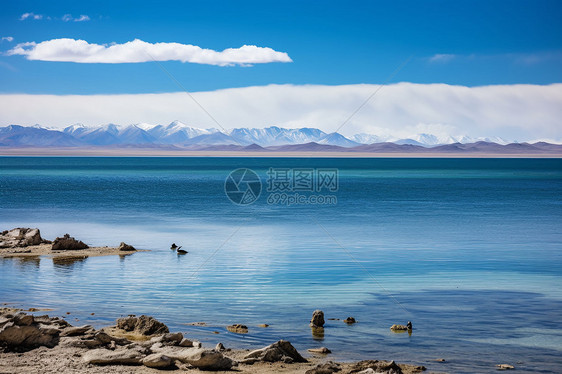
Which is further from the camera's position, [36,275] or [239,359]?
[36,275]

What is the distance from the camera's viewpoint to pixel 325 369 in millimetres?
9617

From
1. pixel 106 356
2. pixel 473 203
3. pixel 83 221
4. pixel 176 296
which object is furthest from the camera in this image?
pixel 473 203

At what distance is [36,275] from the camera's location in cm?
1762

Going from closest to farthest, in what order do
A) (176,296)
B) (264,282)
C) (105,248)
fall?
Result: (176,296)
(264,282)
(105,248)

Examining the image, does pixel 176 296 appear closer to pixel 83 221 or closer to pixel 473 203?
pixel 83 221

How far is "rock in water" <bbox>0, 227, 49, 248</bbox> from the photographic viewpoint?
73.6 feet

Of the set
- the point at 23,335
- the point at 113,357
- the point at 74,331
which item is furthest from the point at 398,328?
the point at 23,335

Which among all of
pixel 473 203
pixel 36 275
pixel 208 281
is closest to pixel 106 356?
pixel 208 281

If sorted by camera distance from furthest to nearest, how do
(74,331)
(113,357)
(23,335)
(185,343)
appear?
(74,331) < (185,343) < (23,335) < (113,357)

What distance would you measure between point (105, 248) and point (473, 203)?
1263 inches

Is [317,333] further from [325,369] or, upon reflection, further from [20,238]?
[20,238]

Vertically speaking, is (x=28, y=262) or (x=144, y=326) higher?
(x=28, y=262)

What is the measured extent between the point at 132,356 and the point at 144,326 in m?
1.86
